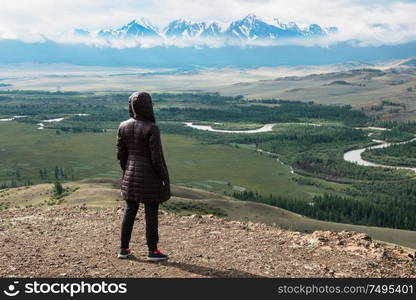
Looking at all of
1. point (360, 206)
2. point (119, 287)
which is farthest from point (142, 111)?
point (360, 206)

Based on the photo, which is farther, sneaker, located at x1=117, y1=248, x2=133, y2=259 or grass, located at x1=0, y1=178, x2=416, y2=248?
grass, located at x1=0, y1=178, x2=416, y2=248

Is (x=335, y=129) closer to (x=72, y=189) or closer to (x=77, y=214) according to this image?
(x=72, y=189)

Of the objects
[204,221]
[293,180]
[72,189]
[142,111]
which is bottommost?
[293,180]

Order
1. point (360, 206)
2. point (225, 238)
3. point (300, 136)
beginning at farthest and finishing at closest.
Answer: point (300, 136) → point (360, 206) → point (225, 238)

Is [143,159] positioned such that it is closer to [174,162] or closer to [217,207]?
[217,207]

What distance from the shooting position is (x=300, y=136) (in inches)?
7013

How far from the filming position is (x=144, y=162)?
1463 centimetres

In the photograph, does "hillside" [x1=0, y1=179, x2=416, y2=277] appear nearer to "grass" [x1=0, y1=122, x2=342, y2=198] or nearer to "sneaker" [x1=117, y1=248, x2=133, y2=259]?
"sneaker" [x1=117, y1=248, x2=133, y2=259]

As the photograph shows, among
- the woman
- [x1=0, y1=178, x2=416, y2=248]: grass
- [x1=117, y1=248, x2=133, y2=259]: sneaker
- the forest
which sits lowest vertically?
the forest

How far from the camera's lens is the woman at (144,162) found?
14.5 m

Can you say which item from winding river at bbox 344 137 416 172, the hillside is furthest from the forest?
the hillside

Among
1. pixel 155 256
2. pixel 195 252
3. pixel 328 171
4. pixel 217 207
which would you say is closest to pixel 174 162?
pixel 328 171

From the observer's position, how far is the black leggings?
14.9 m

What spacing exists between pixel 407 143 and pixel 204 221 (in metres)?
153
